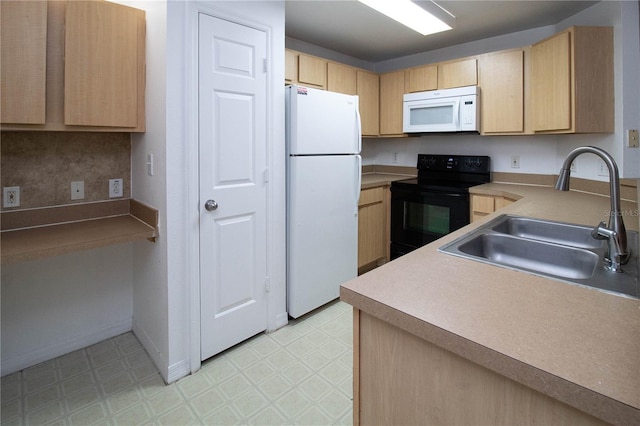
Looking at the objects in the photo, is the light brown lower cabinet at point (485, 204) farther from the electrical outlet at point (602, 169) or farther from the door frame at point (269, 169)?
the door frame at point (269, 169)

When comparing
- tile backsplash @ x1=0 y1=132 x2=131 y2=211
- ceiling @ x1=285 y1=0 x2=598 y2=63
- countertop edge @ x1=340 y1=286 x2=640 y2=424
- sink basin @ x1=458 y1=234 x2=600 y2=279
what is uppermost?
ceiling @ x1=285 y1=0 x2=598 y2=63

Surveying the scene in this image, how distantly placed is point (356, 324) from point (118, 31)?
78.4 inches

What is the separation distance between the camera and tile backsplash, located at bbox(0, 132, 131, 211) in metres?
1.90

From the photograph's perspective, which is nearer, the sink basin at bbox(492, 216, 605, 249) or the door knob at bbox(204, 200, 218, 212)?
the sink basin at bbox(492, 216, 605, 249)

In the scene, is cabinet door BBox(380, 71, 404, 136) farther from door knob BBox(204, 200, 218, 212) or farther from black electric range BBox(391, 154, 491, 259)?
door knob BBox(204, 200, 218, 212)

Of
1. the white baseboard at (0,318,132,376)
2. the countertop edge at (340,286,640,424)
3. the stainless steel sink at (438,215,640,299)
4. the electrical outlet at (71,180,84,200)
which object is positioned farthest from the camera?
the electrical outlet at (71,180,84,200)

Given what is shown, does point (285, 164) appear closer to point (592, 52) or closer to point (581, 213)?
point (581, 213)

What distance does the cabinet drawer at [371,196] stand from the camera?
10.7 ft

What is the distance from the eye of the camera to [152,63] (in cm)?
193

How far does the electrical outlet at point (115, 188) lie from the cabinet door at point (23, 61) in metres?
0.61

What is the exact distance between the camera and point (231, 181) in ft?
6.93

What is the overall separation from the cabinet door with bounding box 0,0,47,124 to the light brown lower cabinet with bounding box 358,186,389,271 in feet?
7.80

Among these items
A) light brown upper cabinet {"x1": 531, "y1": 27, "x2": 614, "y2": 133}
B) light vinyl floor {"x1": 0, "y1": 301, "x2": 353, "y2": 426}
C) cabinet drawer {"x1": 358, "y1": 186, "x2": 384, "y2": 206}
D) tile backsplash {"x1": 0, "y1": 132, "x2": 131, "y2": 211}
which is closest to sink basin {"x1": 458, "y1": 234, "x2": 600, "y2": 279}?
light vinyl floor {"x1": 0, "y1": 301, "x2": 353, "y2": 426}

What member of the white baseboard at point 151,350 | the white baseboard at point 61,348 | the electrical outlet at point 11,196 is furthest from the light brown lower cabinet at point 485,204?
the electrical outlet at point 11,196
